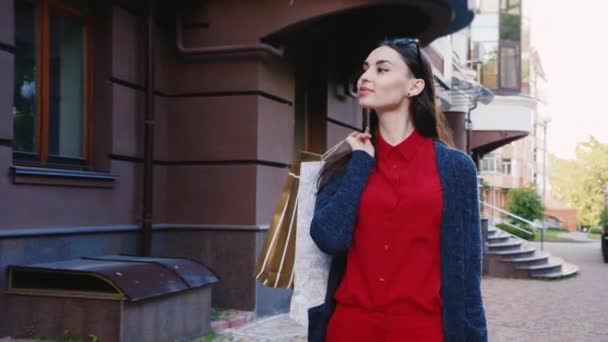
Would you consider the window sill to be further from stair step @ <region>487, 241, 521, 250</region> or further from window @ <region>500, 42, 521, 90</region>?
window @ <region>500, 42, 521, 90</region>

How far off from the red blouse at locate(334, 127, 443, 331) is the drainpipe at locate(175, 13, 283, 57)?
6.37m

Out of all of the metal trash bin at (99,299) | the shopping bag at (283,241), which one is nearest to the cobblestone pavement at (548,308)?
the metal trash bin at (99,299)

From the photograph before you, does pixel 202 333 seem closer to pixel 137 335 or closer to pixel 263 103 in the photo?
pixel 137 335

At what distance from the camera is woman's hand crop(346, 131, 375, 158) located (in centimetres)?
279

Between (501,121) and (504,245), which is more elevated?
(501,121)

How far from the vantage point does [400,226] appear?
2.62m

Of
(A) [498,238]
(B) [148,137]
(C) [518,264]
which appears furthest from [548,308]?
(A) [498,238]

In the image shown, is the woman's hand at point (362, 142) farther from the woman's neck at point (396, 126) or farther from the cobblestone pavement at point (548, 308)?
the cobblestone pavement at point (548, 308)

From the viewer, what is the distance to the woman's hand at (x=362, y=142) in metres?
2.79

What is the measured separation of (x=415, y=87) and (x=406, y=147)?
225mm

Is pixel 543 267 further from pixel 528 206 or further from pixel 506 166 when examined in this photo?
pixel 506 166

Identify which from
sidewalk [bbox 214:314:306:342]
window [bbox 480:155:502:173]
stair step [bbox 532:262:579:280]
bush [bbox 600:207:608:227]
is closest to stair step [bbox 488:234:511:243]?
stair step [bbox 532:262:579:280]

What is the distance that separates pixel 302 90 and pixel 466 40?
17.2m

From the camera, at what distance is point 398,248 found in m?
2.61
